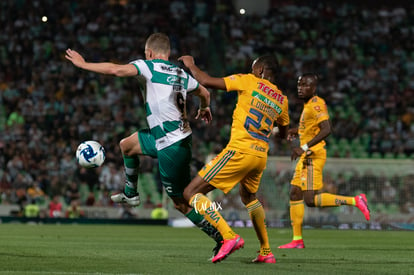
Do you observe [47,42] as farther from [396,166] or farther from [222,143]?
[396,166]

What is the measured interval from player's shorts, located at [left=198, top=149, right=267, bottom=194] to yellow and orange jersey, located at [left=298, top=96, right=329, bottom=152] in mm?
3592

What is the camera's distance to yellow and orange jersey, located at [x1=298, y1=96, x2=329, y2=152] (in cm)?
1200

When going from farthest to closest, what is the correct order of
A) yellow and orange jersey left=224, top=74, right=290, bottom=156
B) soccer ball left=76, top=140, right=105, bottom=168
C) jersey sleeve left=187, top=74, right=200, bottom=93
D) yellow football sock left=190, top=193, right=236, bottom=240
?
soccer ball left=76, top=140, right=105, bottom=168 < jersey sleeve left=187, top=74, right=200, bottom=93 < yellow and orange jersey left=224, top=74, right=290, bottom=156 < yellow football sock left=190, top=193, right=236, bottom=240

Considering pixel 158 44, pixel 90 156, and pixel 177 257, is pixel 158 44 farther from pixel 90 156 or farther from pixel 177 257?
pixel 177 257

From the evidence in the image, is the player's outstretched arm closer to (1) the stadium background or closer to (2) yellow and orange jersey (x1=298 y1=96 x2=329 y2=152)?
(2) yellow and orange jersey (x1=298 y1=96 x2=329 y2=152)

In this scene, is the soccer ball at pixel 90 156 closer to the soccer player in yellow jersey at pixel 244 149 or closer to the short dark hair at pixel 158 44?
the soccer player in yellow jersey at pixel 244 149

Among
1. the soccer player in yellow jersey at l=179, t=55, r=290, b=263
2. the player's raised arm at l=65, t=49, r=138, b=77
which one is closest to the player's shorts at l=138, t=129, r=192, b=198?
the soccer player in yellow jersey at l=179, t=55, r=290, b=263

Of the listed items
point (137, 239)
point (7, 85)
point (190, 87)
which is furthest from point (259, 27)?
point (190, 87)

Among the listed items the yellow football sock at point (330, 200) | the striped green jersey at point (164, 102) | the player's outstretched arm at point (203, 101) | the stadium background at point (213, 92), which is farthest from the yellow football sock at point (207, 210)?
the stadium background at point (213, 92)

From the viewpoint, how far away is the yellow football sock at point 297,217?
1180 cm

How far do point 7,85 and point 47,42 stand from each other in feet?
8.65

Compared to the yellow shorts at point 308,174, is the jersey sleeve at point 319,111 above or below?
above

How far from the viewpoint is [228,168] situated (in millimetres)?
8391

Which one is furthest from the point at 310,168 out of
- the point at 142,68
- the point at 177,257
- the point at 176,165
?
the point at 142,68
